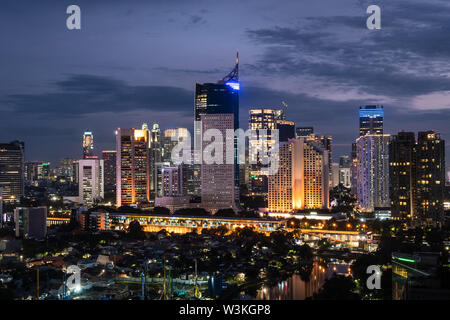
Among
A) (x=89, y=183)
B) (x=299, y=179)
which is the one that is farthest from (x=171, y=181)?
(x=299, y=179)

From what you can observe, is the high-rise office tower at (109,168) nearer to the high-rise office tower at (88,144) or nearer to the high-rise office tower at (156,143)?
the high-rise office tower at (88,144)

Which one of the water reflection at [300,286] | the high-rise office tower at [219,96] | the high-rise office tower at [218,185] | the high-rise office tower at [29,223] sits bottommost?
the water reflection at [300,286]

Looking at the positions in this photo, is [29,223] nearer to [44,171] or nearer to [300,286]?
[300,286]

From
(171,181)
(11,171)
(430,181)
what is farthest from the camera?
(11,171)

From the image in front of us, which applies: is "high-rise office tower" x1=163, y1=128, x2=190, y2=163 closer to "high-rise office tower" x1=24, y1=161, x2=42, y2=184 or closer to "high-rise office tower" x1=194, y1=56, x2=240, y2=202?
"high-rise office tower" x1=194, y1=56, x2=240, y2=202

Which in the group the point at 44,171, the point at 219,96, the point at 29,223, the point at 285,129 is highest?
the point at 219,96

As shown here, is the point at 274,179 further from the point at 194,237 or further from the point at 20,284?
the point at 20,284

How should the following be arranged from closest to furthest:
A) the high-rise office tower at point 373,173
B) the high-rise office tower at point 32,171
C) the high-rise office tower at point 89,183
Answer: the high-rise office tower at point 373,173
the high-rise office tower at point 89,183
the high-rise office tower at point 32,171

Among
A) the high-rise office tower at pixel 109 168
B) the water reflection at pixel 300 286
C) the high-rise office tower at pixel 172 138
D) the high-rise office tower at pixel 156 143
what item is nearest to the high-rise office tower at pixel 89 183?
the high-rise office tower at pixel 156 143
